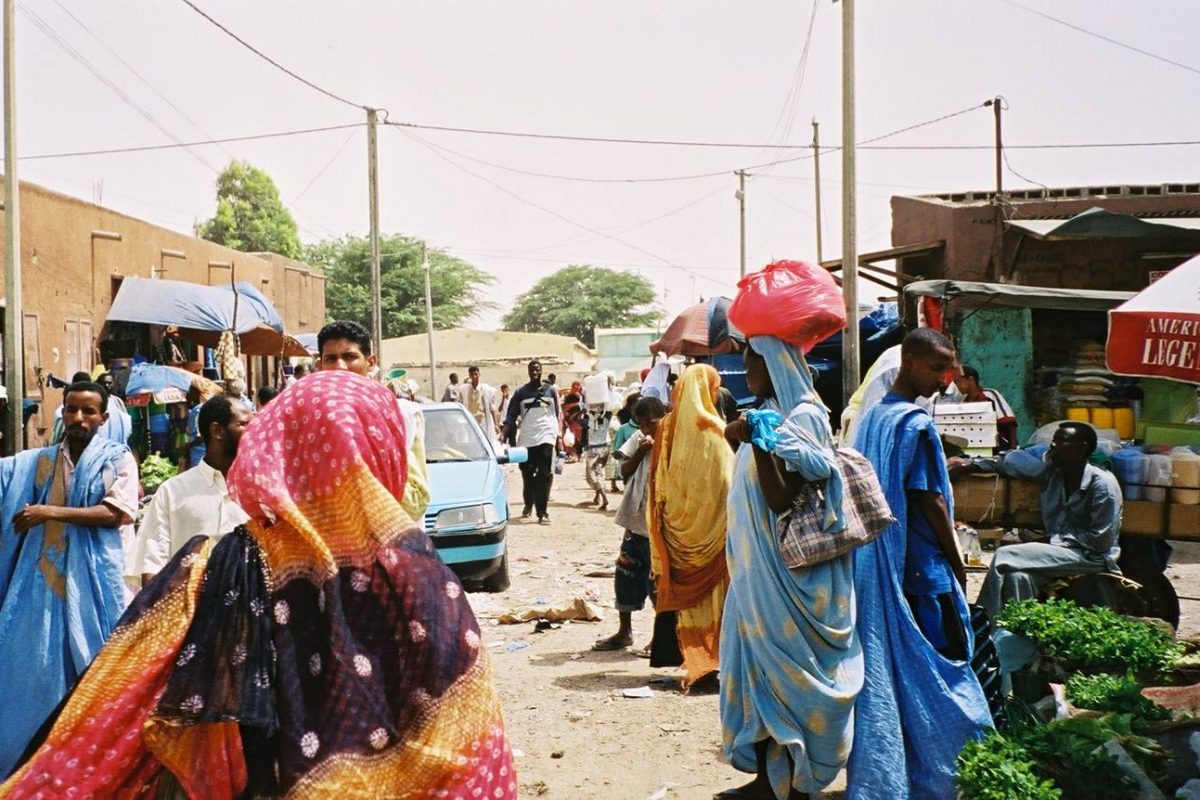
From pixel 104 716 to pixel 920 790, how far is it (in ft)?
9.76

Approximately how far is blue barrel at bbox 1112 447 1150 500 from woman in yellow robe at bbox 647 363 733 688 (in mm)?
2349

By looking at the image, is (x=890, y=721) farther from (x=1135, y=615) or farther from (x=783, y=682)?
(x=1135, y=615)

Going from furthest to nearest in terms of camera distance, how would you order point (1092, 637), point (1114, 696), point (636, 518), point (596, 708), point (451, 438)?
point (451, 438) → point (636, 518) → point (596, 708) → point (1092, 637) → point (1114, 696)

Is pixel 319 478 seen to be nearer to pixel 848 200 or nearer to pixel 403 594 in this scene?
pixel 403 594

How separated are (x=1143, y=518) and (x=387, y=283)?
52.1 meters

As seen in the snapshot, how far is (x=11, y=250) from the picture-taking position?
13.5 m

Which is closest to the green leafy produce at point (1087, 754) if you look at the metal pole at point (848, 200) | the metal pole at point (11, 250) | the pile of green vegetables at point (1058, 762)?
the pile of green vegetables at point (1058, 762)

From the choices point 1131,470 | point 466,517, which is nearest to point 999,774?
point 1131,470

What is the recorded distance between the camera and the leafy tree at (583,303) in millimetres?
69938

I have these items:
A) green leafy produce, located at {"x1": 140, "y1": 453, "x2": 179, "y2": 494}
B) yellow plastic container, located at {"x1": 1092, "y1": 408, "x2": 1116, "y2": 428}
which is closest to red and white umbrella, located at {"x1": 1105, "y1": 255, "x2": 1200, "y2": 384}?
yellow plastic container, located at {"x1": 1092, "y1": 408, "x2": 1116, "y2": 428}

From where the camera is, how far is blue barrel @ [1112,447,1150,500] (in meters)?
6.95

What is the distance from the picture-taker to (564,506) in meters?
17.0

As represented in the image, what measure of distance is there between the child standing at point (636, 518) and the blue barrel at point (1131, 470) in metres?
2.77

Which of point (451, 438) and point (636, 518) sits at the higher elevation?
point (451, 438)
